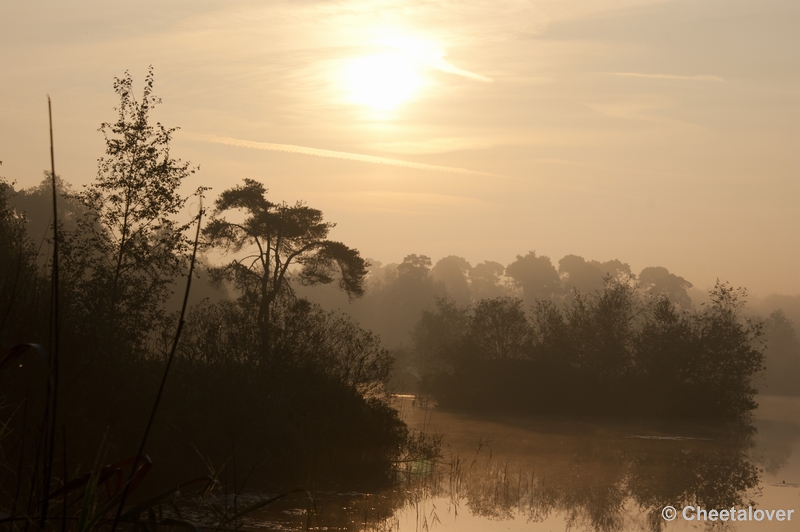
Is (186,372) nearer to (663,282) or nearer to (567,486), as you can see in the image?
(567,486)

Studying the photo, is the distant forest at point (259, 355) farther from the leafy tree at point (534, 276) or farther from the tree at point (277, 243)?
the leafy tree at point (534, 276)

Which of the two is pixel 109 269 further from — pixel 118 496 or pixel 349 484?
pixel 118 496

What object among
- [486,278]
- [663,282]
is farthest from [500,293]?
[663,282]

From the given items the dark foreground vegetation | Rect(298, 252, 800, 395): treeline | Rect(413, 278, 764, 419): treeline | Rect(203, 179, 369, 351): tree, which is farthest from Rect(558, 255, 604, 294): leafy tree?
the dark foreground vegetation

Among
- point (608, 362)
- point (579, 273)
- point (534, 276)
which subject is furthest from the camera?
point (579, 273)

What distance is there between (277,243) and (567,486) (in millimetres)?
16360

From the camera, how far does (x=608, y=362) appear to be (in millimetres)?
35844

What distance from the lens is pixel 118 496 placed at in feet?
5.65

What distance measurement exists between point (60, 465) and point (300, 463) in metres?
6.44

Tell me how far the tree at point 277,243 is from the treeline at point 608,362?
1000cm

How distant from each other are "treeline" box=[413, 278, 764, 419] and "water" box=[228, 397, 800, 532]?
780 cm

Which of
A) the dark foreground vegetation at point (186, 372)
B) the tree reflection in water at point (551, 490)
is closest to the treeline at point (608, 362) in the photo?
the tree reflection in water at point (551, 490)

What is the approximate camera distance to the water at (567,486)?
38.1 ft

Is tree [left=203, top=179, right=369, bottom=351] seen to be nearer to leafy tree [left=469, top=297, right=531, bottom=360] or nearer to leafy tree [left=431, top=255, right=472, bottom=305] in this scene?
leafy tree [left=469, top=297, right=531, bottom=360]
